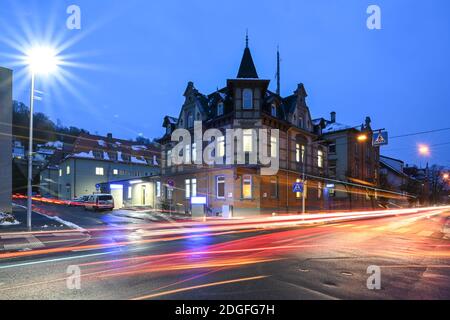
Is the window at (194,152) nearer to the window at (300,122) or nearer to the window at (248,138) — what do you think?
the window at (248,138)

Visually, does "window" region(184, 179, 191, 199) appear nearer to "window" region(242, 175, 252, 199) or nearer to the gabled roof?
"window" region(242, 175, 252, 199)

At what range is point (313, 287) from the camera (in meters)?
6.98

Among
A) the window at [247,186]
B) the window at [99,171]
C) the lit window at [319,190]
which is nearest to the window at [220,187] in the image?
the window at [247,186]

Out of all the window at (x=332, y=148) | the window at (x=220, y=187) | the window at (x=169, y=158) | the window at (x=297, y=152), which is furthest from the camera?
the window at (x=332, y=148)

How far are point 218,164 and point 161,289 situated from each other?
23700 millimetres

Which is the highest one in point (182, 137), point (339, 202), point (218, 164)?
point (182, 137)

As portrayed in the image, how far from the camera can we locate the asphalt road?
21.6ft

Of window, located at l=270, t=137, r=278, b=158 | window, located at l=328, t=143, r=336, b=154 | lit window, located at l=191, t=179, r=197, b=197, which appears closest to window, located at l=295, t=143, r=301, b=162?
window, located at l=270, t=137, r=278, b=158

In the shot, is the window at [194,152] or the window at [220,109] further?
the window at [194,152]

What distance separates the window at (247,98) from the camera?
29.6 m

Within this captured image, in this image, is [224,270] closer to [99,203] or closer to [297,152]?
[297,152]

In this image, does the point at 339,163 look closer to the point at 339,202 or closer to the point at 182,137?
the point at 339,202

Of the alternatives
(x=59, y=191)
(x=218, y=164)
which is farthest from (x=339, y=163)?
(x=59, y=191)

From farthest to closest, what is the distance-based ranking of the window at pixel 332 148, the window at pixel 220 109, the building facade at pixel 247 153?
the window at pixel 332 148 → the window at pixel 220 109 → the building facade at pixel 247 153
